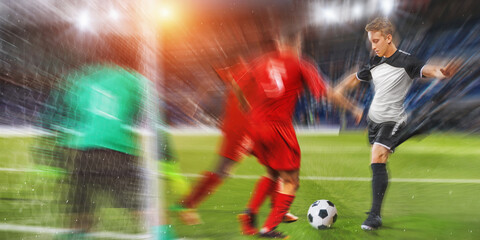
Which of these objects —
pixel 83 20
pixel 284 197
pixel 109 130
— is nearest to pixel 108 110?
pixel 109 130

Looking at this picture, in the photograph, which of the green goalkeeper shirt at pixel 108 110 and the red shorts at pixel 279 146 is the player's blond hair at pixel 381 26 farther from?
the green goalkeeper shirt at pixel 108 110

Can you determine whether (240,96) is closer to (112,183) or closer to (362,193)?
(362,193)

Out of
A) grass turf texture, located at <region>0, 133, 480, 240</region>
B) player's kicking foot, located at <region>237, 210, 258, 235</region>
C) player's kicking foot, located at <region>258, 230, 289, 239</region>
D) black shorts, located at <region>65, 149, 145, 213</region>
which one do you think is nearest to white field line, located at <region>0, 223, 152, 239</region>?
grass turf texture, located at <region>0, 133, 480, 240</region>

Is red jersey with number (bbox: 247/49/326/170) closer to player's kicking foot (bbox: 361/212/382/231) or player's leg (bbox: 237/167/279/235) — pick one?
player's leg (bbox: 237/167/279/235)

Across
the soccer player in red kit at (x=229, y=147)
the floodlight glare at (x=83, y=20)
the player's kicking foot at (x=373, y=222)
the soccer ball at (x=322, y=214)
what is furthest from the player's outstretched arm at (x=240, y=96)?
the floodlight glare at (x=83, y=20)

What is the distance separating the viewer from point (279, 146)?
1.93 meters

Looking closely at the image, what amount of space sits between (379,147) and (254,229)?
63 centimetres

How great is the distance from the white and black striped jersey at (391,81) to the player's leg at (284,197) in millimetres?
395

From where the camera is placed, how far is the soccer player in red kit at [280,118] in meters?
1.92

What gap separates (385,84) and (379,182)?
0.38 meters

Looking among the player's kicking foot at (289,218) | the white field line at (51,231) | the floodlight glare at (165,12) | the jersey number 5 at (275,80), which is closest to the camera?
the jersey number 5 at (275,80)

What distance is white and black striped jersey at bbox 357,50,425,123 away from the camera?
182 centimetres

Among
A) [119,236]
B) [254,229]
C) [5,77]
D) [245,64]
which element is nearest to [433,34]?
[245,64]

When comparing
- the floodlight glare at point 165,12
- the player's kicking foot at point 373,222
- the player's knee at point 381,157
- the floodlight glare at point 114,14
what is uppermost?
the floodlight glare at point 114,14
